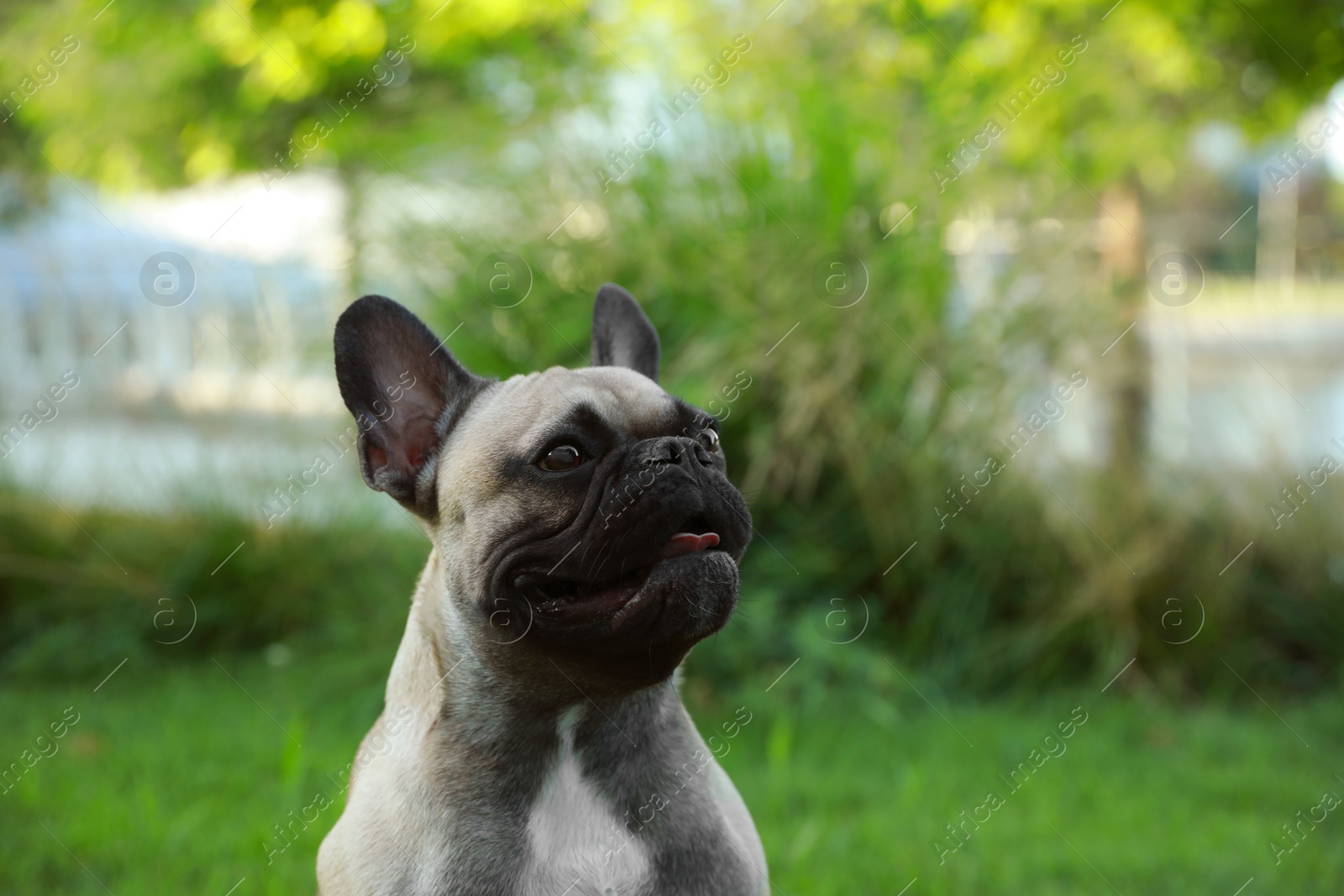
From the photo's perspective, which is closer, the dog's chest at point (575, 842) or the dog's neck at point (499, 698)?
the dog's chest at point (575, 842)

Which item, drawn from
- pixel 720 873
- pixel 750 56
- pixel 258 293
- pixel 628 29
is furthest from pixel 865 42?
pixel 720 873

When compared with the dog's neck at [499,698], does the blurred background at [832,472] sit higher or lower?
lower

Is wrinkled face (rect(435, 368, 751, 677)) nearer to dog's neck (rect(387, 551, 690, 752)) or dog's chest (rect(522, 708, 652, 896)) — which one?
dog's neck (rect(387, 551, 690, 752))

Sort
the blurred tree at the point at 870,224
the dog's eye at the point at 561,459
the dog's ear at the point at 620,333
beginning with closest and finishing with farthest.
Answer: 1. the dog's eye at the point at 561,459
2. the dog's ear at the point at 620,333
3. the blurred tree at the point at 870,224

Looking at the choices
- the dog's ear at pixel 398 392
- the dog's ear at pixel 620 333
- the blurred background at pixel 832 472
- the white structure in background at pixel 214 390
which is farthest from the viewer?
the white structure in background at pixel 214 390

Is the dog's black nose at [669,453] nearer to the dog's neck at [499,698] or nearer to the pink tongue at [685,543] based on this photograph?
the pink tongue at [685,543]

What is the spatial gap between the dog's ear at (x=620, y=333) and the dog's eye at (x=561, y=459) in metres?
0.62

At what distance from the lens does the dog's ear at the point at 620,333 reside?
300cm

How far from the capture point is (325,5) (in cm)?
802

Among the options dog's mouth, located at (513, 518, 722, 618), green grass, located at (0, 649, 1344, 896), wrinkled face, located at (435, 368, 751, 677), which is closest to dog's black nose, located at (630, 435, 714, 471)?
wrinkled face, located at (435, 368, 751, 677)

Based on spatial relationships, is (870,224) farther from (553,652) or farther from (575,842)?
(575,842)

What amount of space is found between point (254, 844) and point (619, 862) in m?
2.55

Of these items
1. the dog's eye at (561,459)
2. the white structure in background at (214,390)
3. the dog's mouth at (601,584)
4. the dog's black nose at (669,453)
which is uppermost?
the dog's black nose at (669,453)

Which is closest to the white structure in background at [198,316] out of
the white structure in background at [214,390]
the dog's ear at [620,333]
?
the white structure in background at [214,390]
